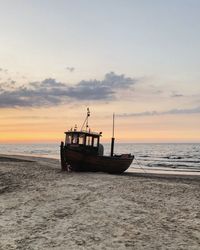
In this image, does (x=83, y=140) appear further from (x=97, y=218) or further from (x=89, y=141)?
(x=97, y=218)

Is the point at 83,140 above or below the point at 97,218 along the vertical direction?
above

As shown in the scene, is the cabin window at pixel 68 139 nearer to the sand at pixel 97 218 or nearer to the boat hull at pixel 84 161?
the boat hull at pixel 84 161

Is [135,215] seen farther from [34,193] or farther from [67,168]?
[67,168]

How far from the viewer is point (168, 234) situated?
995cm

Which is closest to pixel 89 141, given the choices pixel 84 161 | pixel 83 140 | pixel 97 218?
pixel 83 140

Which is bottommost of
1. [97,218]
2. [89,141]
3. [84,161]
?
[97,218]

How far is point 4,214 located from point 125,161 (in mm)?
20645

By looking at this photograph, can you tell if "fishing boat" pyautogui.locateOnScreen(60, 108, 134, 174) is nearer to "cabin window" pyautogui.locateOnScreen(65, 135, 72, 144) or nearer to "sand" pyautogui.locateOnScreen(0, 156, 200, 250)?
"cabin window" pyautogui.locateOnScreen(65, 135, 72, 144)

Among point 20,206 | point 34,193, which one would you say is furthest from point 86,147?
point 20,206

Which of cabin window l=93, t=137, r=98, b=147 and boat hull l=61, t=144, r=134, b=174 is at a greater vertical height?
cabin window l=93, t=137, r=98, b=147

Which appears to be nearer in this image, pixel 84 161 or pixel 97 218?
pixel 97 218

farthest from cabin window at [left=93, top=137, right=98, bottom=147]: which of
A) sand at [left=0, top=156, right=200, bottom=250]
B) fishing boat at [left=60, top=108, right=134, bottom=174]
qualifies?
sand at [left=0, top=156, right=200, bottom=250]

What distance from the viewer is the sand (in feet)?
30.0

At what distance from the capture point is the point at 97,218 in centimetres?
1152
